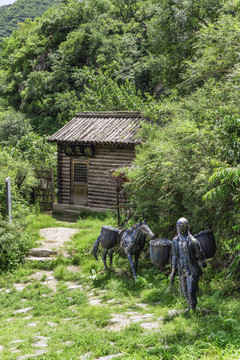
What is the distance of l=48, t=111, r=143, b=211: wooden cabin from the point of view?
17.2 metres

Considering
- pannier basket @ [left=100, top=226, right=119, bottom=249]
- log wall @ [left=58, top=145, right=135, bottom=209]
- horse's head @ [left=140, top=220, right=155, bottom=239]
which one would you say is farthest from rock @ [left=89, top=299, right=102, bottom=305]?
log wall @ [left=58, top=145, right=135, bottom=209]

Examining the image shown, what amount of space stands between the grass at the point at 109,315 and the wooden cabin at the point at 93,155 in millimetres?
6497

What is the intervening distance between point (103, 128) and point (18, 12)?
69218mm

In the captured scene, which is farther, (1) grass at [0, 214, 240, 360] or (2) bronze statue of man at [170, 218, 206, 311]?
(2) bronze statue of man at [170, 218, 206, 311]

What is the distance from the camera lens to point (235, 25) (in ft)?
37.9

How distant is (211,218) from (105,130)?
9953mm

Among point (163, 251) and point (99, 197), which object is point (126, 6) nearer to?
point (99, 197)

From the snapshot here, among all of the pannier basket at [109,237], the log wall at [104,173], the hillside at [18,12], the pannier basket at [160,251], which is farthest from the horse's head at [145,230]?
the hillside at [18,12]

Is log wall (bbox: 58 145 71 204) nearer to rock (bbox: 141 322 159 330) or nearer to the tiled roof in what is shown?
the tiled roof

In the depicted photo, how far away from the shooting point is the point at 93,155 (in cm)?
1822

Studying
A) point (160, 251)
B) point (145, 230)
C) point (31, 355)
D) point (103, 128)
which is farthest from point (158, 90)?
point (31, 355)

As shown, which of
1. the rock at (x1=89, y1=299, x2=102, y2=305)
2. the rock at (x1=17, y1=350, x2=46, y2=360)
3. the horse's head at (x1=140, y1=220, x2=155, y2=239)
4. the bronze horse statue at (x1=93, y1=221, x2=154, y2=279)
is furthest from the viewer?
the bronze horse statue at (x1=93, y1=221, x2=154, y2=279)

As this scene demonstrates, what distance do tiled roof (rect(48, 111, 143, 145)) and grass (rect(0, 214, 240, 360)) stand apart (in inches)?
260

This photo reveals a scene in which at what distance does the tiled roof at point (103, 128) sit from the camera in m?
16.8
